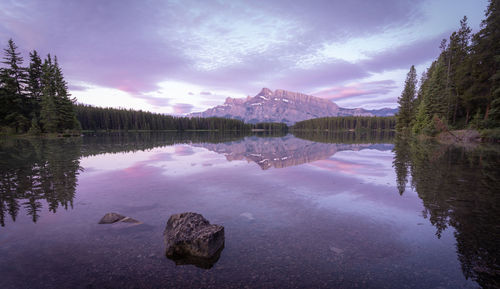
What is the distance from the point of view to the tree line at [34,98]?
164 ft

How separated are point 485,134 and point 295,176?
46.1 meters

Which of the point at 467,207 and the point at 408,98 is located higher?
the point at 408,98

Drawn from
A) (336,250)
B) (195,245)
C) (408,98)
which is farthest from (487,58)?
(195,245)

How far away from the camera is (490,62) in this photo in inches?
1542

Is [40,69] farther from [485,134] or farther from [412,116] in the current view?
[412,116]

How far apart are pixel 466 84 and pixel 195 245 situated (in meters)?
64.4

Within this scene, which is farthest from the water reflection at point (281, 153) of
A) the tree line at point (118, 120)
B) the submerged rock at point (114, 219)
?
the tree line at point (118, 120)

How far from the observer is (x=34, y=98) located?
5544 cm

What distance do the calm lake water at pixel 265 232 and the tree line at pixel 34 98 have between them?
52.7m

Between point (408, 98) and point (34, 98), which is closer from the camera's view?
point (34, 98)

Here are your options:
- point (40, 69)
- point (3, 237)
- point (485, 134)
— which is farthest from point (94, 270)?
point (40, 69)

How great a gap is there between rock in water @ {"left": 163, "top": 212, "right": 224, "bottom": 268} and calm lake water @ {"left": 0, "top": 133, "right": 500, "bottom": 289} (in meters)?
0.28

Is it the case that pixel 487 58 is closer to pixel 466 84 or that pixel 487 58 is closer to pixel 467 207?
pixel 466 84

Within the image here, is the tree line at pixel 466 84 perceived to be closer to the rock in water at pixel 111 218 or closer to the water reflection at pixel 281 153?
the water reflection at pixel 281 153
